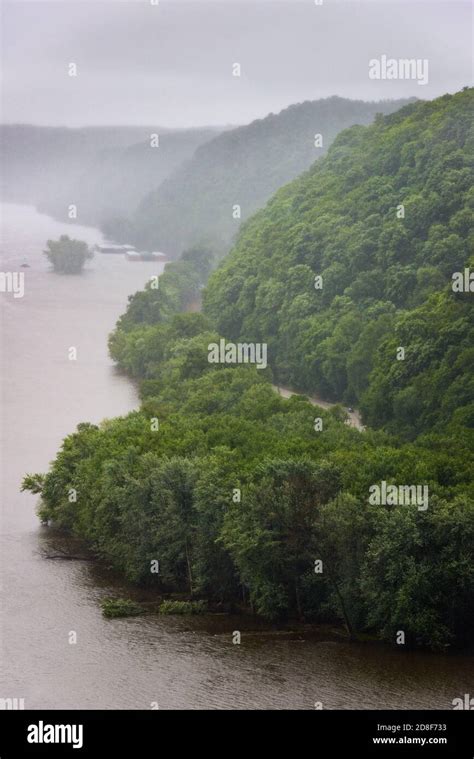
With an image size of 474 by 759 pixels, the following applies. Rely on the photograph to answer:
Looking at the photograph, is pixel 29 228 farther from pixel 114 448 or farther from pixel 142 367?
pixel 114 448

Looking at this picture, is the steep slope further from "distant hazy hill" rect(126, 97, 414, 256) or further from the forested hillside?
"distant hazy hill" rect(126, 97, 414, 256)

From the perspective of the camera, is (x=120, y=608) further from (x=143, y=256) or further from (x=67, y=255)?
(x=143, y=256)

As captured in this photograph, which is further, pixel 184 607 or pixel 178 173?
pixel 178 173

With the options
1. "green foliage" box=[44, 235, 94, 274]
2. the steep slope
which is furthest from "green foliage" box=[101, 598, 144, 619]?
"green foliage" box=[44, 235, 94, 274]

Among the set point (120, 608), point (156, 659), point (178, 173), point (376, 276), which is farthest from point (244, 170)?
point (156, 659)

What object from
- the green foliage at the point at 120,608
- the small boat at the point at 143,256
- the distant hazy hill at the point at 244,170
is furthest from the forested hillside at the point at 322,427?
the distant hazy hill at the point at 244,170

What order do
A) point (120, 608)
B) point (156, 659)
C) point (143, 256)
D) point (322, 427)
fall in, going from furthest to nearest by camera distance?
point (143, 256)
point (322, 427)
point (120, 608)
point (156, 659)

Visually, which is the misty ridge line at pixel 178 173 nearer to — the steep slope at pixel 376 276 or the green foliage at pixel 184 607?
the steep slope at pixel 376 276
